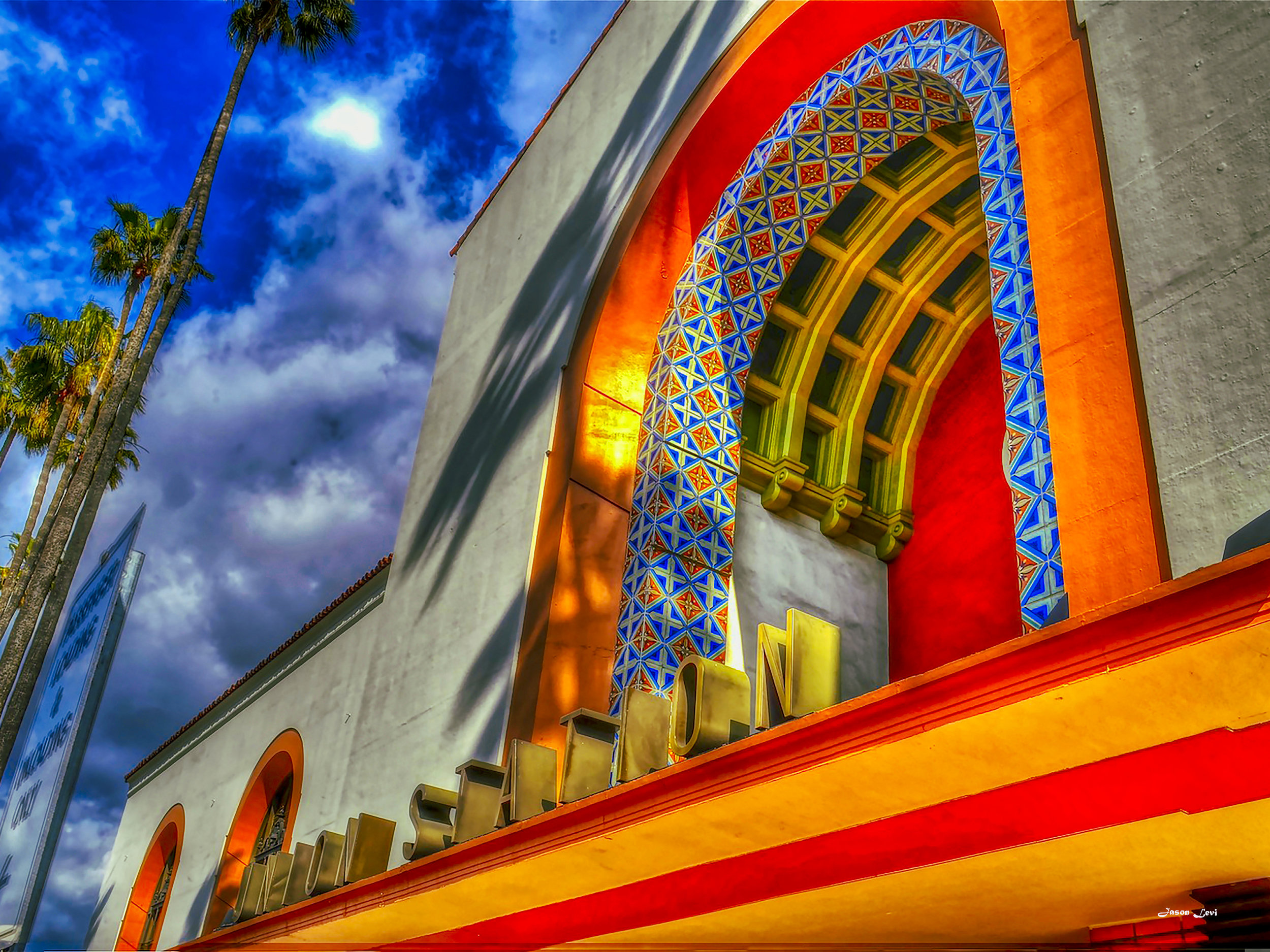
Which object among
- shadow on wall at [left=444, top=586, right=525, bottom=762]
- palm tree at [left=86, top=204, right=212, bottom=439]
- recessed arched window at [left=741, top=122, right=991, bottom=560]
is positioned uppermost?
palm tree at [left=86, top=204, right=212, bottom=439]

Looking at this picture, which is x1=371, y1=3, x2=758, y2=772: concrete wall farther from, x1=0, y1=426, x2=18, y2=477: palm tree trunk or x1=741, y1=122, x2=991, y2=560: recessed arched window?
x1=0, y1=426, x2=18, y2=477: palm tree trunk

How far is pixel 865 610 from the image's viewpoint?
31.1 feet

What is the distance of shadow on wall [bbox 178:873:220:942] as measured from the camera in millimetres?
14078

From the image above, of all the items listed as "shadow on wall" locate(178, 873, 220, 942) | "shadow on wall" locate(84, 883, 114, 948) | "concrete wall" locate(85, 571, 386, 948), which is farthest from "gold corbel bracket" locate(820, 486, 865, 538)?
"shadow on wall" locate(84, 883, 114, 948)

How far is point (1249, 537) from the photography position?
3.62 m

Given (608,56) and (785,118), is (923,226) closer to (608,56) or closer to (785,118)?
(785,118)

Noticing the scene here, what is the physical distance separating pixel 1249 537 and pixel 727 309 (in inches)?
228

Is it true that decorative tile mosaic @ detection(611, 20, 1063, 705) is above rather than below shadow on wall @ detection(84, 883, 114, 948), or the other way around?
above

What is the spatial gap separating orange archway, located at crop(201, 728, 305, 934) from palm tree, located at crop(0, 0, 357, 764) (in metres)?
2.68

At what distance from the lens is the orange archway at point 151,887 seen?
16.8 meters

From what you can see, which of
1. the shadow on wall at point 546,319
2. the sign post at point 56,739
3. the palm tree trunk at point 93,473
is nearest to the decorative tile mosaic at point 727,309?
the shadow on wall at point 546,319

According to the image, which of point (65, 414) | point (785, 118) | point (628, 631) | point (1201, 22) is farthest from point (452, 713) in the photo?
point (65, 414)

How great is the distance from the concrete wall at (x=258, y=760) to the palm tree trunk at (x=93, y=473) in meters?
2.62

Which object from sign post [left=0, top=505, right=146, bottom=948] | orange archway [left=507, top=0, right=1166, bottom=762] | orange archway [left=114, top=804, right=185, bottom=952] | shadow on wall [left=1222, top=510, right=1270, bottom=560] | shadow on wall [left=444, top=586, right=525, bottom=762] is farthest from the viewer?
orange archway [left=114, top=804, right=185, bottom=952]
